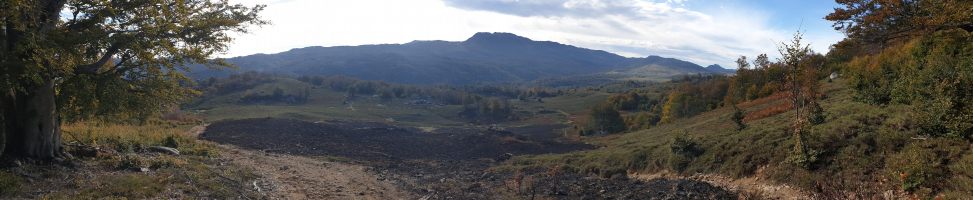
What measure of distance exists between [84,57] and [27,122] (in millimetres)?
2426

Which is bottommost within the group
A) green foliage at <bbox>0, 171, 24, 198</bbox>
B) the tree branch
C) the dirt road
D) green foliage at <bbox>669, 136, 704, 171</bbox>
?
the dirt road

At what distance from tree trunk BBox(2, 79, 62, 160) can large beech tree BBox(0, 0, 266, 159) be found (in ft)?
0.08

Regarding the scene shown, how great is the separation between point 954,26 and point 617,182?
13053mm

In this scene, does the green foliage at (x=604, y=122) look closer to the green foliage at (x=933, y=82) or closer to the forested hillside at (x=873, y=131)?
the forested hillside at (x=873, y=131)

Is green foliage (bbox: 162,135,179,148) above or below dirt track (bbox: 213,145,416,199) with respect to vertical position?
above

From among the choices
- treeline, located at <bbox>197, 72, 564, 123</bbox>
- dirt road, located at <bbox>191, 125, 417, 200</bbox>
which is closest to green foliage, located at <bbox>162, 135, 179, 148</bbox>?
dirt road, located at <bbox>191, 125, 417, 200</bbox>

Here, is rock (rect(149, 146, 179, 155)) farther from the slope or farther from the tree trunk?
the slope

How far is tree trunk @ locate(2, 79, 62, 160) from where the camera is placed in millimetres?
15820

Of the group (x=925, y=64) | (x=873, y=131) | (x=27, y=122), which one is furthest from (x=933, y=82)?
(x=27, y=122)

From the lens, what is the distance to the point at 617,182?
2306 centimetres

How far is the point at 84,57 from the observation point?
16.4 metres

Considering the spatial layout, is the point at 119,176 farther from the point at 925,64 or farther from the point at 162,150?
the point at 925,64

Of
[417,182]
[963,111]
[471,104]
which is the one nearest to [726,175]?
[963,111]

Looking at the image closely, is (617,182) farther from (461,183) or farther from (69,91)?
(69,91)
